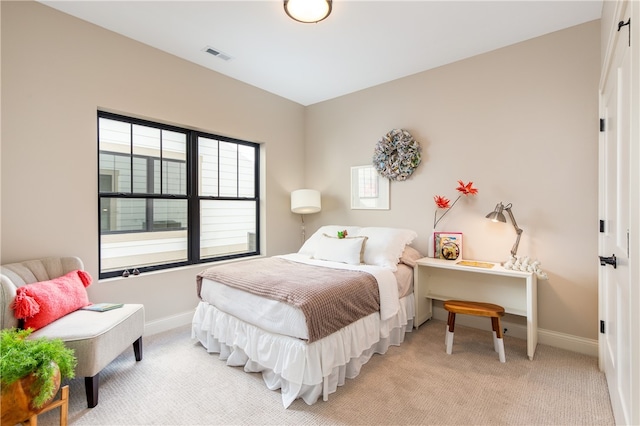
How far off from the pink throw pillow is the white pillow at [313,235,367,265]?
2019 mm

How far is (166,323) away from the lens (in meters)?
3.10

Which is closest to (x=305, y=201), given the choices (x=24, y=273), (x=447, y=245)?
(x=447, y=245)

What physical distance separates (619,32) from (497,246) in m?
1.88

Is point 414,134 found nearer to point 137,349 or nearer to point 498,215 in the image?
point 498,215

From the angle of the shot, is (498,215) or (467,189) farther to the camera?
(467,189)

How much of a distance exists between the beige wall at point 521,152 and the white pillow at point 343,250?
0.83 m

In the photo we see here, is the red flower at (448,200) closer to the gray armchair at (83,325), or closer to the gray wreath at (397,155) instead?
the gray wreath at (397,155)

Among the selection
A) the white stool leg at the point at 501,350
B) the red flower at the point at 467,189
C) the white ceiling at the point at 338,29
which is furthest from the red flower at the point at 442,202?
the white ceiling at the point at 338,29

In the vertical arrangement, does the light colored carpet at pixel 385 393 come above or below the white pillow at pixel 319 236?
below

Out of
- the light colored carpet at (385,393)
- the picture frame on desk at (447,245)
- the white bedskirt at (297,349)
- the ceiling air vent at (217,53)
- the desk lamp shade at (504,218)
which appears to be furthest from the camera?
the picture frame on desk at (447,245)

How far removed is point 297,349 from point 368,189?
243 centimetres

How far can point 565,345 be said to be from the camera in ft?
8.68

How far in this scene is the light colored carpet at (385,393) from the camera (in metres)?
1.79

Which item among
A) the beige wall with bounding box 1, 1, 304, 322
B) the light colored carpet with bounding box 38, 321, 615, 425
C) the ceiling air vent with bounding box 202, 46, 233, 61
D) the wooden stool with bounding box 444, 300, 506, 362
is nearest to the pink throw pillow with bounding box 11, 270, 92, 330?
the beige wall with bounding box 1, 1, 304, 322
